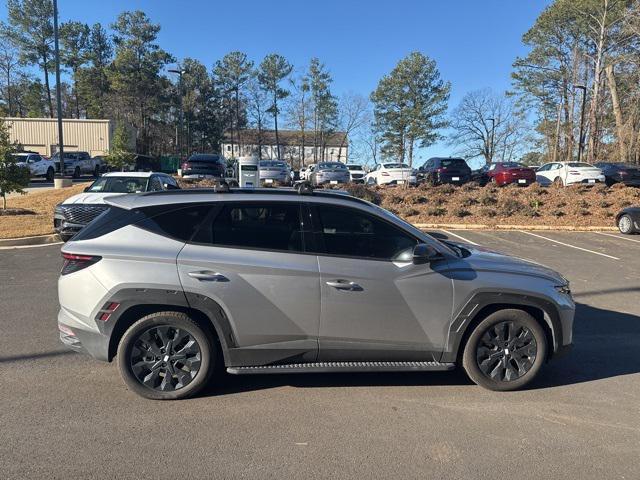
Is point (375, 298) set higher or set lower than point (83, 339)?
higher

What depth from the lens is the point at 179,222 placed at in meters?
4.00

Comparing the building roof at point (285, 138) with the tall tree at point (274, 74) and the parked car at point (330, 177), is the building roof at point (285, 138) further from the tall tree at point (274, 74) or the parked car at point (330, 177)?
the parked car at point (330, 177)

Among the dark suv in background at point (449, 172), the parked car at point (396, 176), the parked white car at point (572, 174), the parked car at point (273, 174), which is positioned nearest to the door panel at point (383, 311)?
the parked car at point (273, 174)

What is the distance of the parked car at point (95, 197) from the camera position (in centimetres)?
1047

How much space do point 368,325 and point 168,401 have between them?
5.71ft

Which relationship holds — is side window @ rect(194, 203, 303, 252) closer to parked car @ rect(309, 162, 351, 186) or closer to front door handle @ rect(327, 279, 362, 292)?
front door handle @ rect(327, 279, 362, 292)

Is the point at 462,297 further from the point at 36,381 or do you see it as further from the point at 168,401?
the point at 36,381

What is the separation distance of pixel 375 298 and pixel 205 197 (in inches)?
66.1

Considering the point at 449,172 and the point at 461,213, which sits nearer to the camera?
the point at 461,213

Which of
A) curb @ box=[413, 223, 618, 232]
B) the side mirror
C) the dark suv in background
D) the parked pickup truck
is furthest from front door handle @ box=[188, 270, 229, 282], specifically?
the parked pickup truck

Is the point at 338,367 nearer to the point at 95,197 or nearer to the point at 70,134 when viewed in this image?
the point at 95,197

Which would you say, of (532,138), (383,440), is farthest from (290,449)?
Answer: (532,138)

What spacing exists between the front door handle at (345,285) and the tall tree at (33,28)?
65492 mm

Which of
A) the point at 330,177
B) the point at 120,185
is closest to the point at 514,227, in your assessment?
the point at 330,177
